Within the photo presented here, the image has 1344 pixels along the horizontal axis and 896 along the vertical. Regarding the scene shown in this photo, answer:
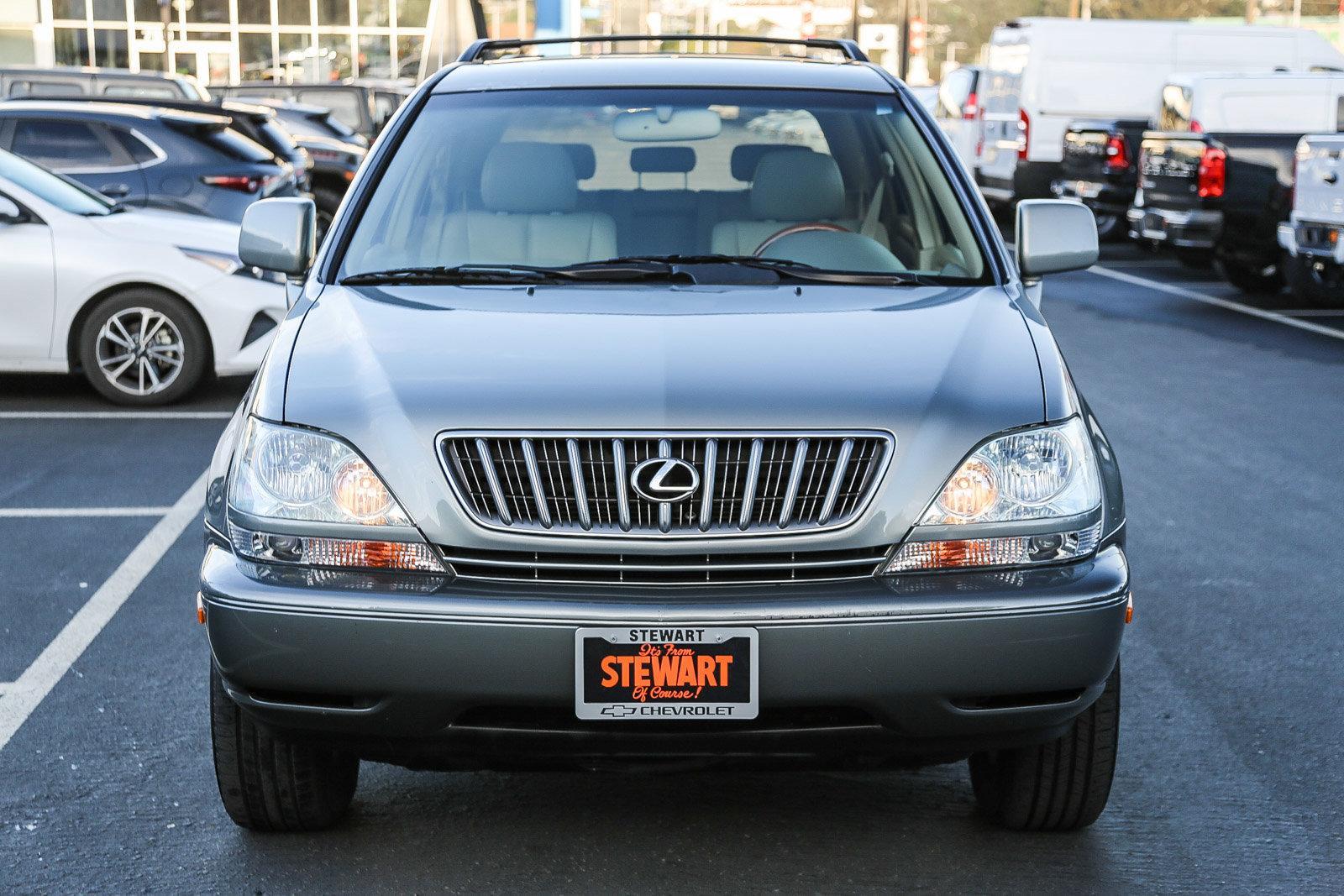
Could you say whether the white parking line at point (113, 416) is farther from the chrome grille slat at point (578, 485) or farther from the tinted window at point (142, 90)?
the tinted window at point (142, 90)

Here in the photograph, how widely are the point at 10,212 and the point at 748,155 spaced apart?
20.4ft

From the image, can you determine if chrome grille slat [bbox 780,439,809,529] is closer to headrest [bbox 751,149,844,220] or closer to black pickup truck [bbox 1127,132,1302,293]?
headrest [bbox 751,149,844,220]

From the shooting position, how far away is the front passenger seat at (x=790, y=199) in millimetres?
4632

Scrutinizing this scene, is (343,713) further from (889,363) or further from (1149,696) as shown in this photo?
(1149,696)

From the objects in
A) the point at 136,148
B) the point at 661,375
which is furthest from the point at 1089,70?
the point at 661,375

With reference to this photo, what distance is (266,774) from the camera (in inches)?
148

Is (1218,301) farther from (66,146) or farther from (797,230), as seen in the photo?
(797,230)

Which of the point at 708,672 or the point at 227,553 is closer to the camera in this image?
the point at 708,672

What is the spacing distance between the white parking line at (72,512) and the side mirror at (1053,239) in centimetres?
398

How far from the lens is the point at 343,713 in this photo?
3.39m

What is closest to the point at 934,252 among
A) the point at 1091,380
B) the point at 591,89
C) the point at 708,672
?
the point at 591,89

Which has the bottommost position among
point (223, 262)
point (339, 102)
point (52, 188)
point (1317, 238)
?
point (1317, 238)

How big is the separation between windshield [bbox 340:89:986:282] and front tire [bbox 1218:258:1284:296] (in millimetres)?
11951

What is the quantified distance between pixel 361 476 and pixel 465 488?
0.67 feet
